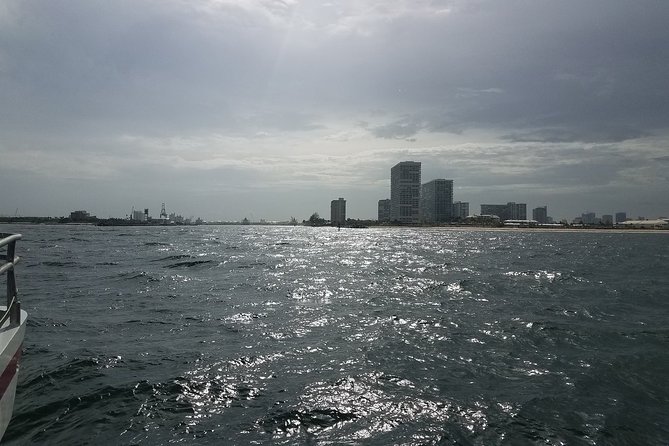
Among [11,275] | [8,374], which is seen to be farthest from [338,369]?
[11,275]

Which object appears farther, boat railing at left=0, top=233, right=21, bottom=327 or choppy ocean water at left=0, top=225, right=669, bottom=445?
choppy ocean water at left=0, top=225, right=669, bottom=445

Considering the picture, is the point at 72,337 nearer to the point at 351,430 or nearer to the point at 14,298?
the point at 14,298

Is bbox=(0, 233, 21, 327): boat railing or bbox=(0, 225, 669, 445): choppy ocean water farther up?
bbox=(0, 233, 21, 327): boat railing

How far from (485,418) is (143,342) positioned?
360 inches

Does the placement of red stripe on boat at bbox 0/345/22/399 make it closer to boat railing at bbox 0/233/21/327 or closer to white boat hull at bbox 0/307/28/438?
white boat hull at bbox 0/307/28/438

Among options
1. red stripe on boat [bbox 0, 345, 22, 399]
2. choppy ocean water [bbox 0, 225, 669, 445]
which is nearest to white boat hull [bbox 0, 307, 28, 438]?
red stripe on boat [bbox 0, 345, 22, 399]

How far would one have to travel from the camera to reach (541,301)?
19.9m

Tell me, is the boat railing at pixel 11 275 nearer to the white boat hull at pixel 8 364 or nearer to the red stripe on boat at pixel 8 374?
the white boat hull at pixel 8 364

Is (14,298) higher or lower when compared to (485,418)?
higher

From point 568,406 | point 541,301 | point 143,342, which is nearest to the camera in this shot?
point 568,406

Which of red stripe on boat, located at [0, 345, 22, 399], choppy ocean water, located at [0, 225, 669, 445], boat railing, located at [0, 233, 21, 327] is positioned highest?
boat railing, located at [0, 233, 21, 327]

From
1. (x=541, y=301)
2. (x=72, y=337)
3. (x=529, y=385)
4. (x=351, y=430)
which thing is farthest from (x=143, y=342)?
(x=541, y=301)

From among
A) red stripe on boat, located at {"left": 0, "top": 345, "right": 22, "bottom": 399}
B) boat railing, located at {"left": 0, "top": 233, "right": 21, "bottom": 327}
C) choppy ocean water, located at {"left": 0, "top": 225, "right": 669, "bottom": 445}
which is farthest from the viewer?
choppy ocean water, located at {"left": 0, "top": 225, "right": 669, "bottom": 445}

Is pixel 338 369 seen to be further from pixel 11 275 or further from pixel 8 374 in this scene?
pixel 11 275
